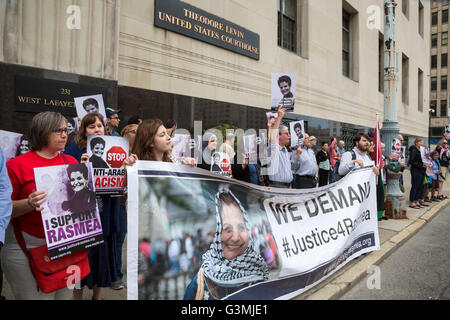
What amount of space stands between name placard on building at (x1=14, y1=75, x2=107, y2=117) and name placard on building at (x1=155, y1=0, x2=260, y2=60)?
9.55 ft

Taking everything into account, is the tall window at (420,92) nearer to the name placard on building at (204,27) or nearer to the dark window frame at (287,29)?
the dark window frame at (287,29)

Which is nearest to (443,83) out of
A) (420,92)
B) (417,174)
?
(420,92)

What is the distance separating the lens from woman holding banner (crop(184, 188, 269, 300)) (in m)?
2.62

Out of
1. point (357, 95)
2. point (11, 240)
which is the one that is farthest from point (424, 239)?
point (357, 95)

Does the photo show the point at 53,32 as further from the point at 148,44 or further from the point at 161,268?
the point at 161,268

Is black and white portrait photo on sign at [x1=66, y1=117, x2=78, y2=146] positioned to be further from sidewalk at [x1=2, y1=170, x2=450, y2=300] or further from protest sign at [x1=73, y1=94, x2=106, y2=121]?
sidewalk at [x1=2, y1=170, x2=450, y2=300]

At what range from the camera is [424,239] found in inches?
245

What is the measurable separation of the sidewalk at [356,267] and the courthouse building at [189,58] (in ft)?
11.2

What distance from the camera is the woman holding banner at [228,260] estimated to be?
2619 millimetres

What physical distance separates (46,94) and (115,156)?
12.4 feet

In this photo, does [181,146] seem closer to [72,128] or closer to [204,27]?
[72,128]

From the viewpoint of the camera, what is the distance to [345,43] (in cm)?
1748

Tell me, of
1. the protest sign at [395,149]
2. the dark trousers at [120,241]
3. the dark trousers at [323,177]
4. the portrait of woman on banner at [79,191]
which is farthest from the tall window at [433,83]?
the portrait of woman on banner at [79,191]

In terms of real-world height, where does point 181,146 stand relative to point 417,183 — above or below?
above
